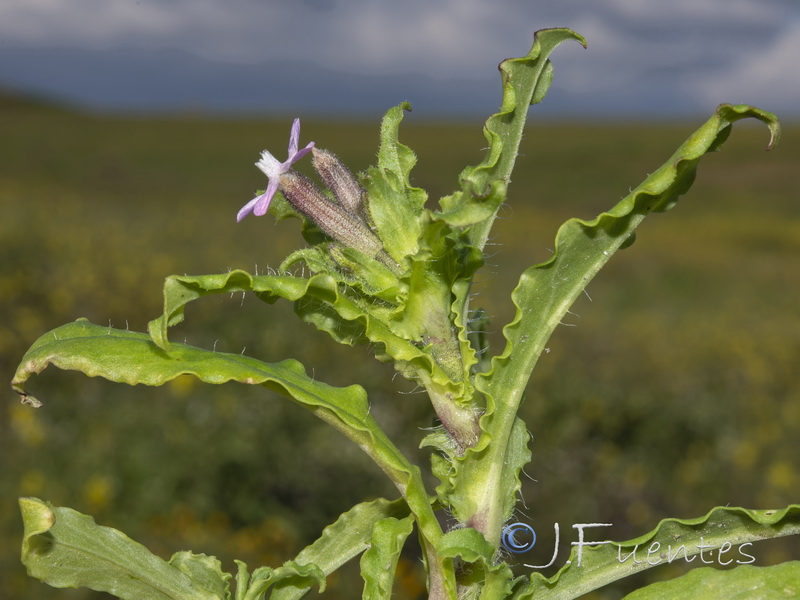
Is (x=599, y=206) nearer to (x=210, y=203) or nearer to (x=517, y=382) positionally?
(x=210, y=203)

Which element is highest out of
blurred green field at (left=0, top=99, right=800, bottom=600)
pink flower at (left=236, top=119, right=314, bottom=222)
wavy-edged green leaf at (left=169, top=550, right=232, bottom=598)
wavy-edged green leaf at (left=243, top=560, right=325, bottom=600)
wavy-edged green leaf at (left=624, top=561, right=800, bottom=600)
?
blurred green field at (left=0, top=99, right=800, bottom=600)

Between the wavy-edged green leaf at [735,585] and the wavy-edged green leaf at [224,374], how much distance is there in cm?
30

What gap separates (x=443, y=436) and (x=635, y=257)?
19.5m

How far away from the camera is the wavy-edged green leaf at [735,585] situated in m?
1.05

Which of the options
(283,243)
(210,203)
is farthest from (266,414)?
(210,203)

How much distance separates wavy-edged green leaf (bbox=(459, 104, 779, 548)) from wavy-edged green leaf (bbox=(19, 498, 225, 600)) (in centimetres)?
44

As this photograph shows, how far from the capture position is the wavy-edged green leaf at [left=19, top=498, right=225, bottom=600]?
42.6 inches

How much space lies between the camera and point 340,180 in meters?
1.16

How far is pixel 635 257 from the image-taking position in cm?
1975

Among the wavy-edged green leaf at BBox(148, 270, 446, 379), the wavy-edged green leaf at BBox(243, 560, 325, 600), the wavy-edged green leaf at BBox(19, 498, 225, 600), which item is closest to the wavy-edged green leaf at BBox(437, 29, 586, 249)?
the wavy-edged green leaf at BBox(148, 270, 446, 379)

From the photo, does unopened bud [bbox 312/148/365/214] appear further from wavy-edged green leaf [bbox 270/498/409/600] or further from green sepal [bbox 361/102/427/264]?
wavy-edged green leaf [bbox 270/498/409/600]

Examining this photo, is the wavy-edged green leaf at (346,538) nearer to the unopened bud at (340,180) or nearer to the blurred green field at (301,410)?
the blurred green field at (301,410)

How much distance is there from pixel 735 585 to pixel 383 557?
481mm

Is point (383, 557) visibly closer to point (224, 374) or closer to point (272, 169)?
point (224, 374)
